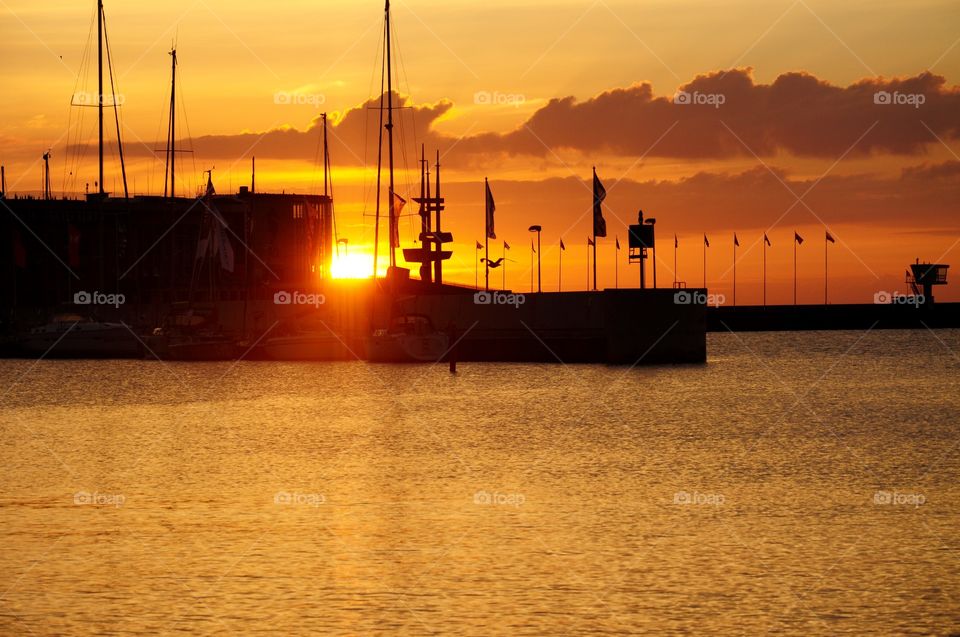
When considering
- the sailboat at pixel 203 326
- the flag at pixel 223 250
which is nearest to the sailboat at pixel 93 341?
the sailboat at pixel 203 326

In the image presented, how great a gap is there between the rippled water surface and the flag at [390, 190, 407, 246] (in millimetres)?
31990

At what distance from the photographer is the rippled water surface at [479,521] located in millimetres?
20781

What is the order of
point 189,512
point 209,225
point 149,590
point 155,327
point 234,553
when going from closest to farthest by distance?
point 149,590
point 234,553
point 189,512
point 209,225
point 155,327

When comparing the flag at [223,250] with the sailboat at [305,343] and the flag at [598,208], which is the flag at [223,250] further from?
the flag at [598,208]

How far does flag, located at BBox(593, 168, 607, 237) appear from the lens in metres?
94.4

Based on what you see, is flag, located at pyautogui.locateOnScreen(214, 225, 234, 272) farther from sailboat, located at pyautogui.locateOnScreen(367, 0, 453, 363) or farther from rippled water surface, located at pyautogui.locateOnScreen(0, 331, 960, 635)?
rippled water surface, located at pyautogui.locateOnScreen(0, 331, 960, 635)

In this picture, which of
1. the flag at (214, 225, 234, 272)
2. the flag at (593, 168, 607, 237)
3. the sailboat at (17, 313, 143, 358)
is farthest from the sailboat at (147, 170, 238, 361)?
the flag at (593, 168, 607, 237)

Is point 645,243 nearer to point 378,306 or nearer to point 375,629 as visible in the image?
point 378,306

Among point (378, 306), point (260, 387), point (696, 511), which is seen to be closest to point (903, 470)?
point (696, 511)

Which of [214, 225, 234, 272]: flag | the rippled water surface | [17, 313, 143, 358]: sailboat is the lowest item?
the rippled water surface

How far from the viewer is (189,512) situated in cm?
3072

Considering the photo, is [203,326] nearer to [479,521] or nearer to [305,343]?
[305,343]

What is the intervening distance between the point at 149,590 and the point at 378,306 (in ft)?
260

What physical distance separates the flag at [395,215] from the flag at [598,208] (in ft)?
45.2
